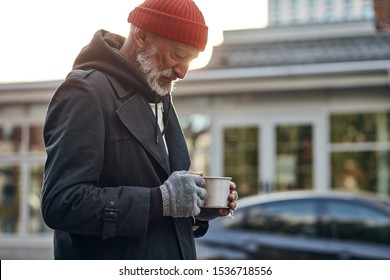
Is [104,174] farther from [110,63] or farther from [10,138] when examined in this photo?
[10,138]

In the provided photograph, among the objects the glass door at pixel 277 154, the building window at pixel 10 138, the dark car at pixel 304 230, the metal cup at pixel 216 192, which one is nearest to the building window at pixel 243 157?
the glass door at pixel 277 154

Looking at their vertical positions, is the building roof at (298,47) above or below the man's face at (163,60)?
above

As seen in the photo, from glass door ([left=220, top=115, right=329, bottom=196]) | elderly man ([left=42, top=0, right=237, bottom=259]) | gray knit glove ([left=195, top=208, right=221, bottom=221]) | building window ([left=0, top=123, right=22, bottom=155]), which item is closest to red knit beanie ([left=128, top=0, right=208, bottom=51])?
elderly man ([left=42, top=0, right=237, bottom=259])

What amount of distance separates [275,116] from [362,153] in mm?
1551

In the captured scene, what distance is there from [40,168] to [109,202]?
1269 cm

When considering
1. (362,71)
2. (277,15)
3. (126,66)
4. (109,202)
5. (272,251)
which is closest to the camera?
(109,202)

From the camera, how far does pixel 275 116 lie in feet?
43.1

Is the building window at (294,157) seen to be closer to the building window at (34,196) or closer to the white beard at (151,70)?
the building window at (34,196)

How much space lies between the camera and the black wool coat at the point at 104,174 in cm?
222

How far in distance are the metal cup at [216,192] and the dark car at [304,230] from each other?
16.3 feet

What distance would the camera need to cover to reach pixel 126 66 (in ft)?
7.92
